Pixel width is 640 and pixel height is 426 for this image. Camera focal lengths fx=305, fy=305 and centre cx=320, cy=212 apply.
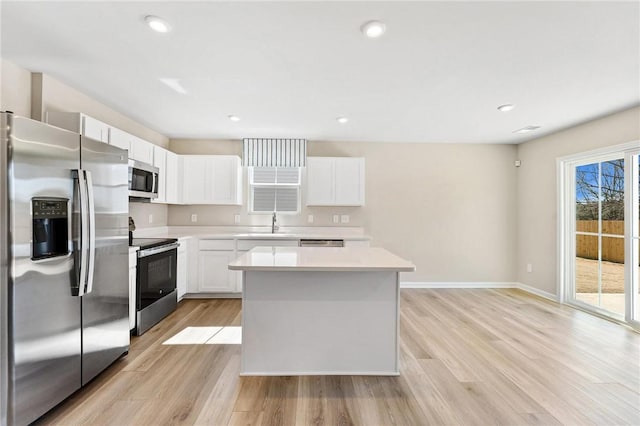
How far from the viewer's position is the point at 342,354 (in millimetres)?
2340

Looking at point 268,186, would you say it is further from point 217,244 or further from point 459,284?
point 459,284

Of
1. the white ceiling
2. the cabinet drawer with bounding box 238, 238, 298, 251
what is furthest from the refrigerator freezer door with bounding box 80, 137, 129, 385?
the cabinet drawer with bounding box 238, 238, 298, 251

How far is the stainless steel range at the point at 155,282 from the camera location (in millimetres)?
3078

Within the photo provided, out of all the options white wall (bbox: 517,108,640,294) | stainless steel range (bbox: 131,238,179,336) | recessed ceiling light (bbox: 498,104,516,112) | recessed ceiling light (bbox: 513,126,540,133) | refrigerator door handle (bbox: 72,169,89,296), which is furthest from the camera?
recessed ceiling light (bbox: 513,126,540,133)

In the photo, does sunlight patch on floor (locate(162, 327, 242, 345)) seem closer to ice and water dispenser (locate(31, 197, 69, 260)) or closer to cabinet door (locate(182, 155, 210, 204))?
ice and water dispenser (locate(31, 197, 69, 260))

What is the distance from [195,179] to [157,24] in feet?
9.65

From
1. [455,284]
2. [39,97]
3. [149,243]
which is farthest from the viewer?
[455,284]

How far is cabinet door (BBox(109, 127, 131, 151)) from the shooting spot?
3.01 meters

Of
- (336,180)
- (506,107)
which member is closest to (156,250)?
(336,180)

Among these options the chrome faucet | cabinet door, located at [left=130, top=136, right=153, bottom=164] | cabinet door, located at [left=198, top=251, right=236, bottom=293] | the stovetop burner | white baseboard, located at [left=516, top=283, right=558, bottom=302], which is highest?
cabinet door, located at [left=130, top=136, right=153, bottom=164]

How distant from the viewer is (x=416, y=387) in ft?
7.13

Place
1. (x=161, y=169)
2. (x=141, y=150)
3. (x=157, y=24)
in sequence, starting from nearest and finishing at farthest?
(x=157, y=24) < (x=141, y=150) < (x=161, y=169)

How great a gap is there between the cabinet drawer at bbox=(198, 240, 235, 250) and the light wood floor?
1324mm

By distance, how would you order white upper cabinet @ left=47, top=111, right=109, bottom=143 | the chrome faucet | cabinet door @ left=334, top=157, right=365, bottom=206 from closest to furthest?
1. white upper cabinet @ left=47, top=111, right=109, bottom=143
2. cabinet door @ left=334, top=157, right=365, bottom=206
3. the chrome faucet
